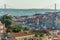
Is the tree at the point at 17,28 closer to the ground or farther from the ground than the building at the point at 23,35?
farther from the ground
